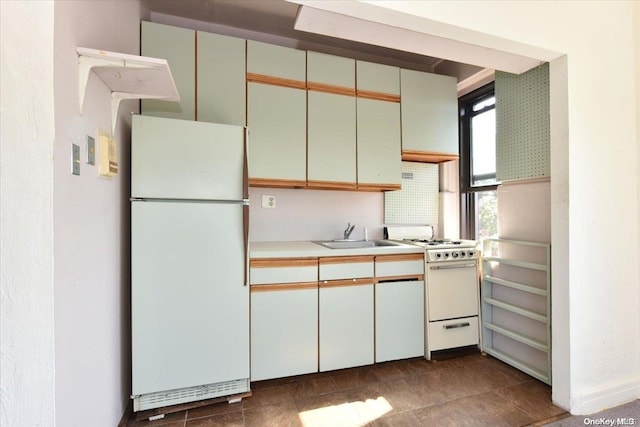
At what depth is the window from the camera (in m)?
2.93

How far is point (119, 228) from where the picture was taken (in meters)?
1.74

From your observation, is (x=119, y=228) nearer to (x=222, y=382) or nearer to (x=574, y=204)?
(x=222, y=382)

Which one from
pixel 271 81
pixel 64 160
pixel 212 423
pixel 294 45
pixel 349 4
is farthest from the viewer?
pixel 294 45

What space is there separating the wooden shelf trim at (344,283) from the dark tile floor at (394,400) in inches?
27.4

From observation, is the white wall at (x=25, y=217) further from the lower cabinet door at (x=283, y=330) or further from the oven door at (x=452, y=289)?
the oven door at (x=452, y=289)

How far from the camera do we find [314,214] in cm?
286

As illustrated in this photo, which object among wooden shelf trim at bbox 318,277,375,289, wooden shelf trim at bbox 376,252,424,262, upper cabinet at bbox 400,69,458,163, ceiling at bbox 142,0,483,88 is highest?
ceiling at bbox 142,0,483,88

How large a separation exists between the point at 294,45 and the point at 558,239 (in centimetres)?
264

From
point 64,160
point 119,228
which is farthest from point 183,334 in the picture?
point 64,160

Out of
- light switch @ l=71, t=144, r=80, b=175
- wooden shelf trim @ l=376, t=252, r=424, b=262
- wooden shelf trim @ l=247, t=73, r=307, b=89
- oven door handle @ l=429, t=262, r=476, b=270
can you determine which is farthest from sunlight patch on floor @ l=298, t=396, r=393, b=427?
wooden shelf trim @ l=247, t=73, r=307, b=89

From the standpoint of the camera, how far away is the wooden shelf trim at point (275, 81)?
2.31m

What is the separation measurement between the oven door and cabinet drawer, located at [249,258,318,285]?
1023 mm

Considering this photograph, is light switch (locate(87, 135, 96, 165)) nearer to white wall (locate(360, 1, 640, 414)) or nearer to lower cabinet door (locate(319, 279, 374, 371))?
lower cabinet door (locate(319, 279, 374, 371))

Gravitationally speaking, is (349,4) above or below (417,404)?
above
